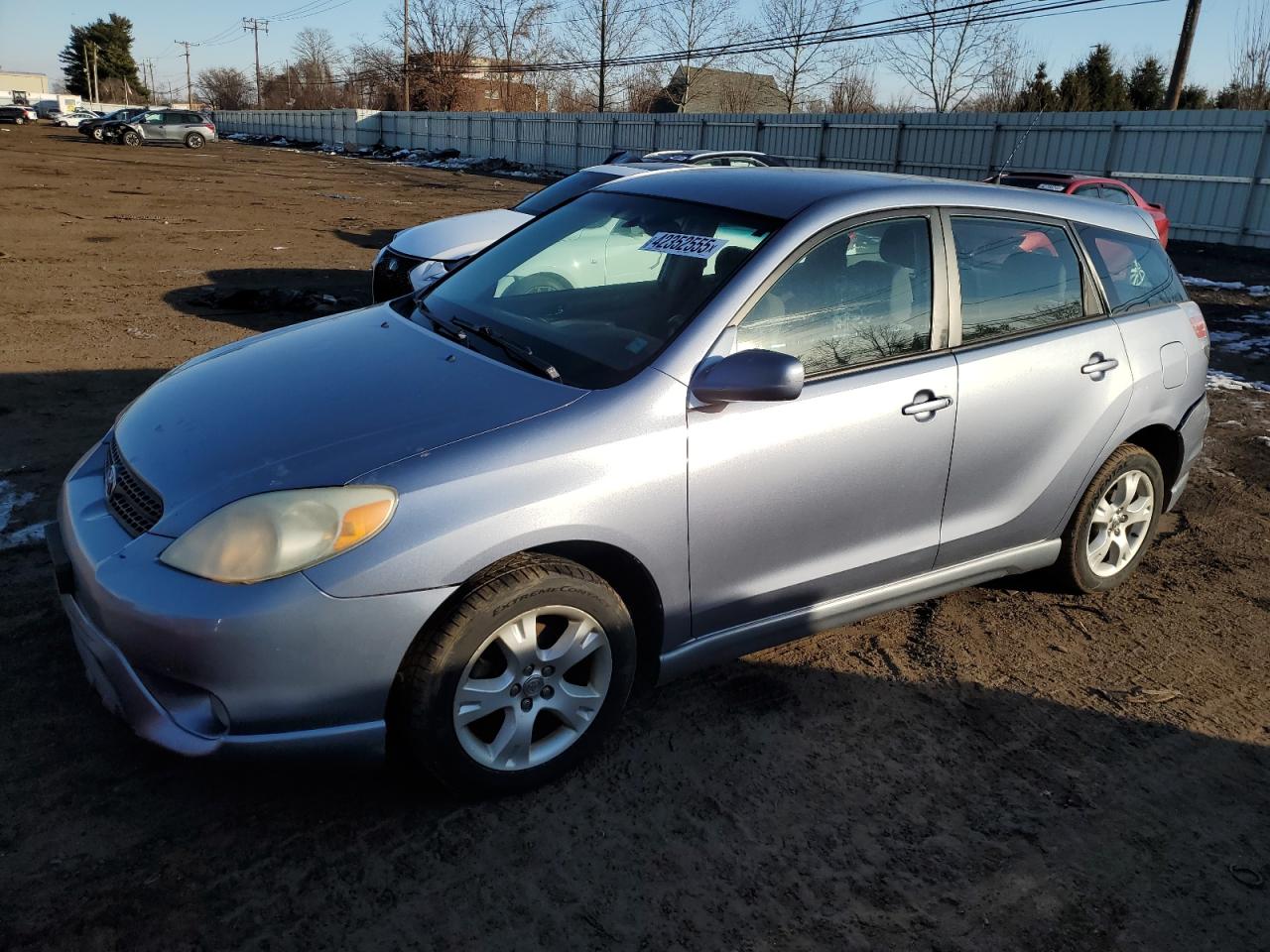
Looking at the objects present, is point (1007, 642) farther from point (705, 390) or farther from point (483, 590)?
point (483, 590)

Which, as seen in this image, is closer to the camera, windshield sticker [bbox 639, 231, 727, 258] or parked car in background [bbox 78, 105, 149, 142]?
windshield sticker [bbox 639, 231, 727, 258]

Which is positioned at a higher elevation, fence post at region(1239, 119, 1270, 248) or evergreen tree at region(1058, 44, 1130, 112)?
evergreen tree at region(1058, 44, 1130, 112)

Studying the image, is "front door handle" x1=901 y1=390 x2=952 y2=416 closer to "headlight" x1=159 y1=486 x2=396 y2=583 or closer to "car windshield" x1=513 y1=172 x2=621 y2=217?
"headlight" x1=159 y1=486 x2=396 y2=583

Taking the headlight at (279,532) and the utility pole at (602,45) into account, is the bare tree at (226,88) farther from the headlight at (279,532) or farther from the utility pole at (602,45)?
the headlight at (279,532)

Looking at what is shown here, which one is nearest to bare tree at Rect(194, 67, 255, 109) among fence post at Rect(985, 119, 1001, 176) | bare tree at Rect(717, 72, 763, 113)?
bare tree at Rect(717, 72, 763, 113)

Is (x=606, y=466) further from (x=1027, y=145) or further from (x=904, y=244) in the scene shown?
(x=1027, y=145)

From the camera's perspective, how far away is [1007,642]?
395cm

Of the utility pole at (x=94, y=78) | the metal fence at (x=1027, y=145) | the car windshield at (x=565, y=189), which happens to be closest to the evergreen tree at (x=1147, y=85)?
the metal fence at (x=1027, y=145)

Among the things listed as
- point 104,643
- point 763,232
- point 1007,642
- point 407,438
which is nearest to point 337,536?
point 407,438

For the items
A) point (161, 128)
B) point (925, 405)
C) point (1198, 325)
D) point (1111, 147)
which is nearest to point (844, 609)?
point (925, 405)

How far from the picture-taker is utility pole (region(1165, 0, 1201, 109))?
21.1m

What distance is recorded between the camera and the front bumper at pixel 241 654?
235cm

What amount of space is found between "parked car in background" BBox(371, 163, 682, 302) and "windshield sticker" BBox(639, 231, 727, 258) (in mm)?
4507

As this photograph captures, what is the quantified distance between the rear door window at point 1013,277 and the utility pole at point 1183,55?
2161 cm
